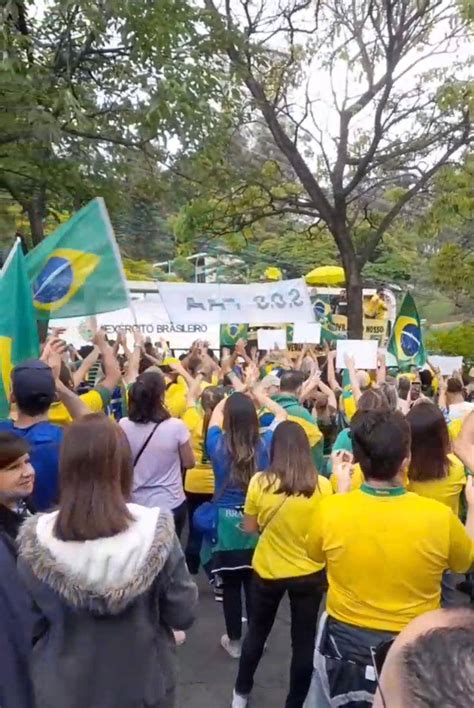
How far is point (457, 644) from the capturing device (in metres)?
1.20

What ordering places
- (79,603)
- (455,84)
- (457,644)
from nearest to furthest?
(457,644), (79,603), (455,84)

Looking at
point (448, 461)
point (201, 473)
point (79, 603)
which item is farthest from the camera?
point (201, 473)

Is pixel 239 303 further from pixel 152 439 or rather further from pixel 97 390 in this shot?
pixel 152 439

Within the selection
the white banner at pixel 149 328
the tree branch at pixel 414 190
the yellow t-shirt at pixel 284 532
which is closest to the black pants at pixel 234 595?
the yellow t-shirt at pixel 284 532

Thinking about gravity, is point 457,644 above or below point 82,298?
below

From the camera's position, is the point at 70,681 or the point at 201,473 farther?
the point at 201,473

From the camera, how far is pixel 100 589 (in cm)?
244

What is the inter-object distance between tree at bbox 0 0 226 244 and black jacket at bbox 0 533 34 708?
4.25 m

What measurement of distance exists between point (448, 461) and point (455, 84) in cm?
1094

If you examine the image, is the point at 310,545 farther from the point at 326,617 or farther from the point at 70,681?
the point at 70,681

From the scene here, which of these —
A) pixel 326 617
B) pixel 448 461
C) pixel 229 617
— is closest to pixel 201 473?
pixel 229 617

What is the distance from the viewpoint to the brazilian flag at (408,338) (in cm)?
945

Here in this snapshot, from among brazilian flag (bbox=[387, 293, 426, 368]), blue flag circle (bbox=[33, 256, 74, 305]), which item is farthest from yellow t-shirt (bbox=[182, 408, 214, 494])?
brazilian flag (bbox=[387, 293, 426, 368])

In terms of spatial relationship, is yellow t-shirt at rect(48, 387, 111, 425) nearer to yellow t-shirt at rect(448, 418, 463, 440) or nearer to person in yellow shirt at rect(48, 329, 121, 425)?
person in yellow shirt at rect(48, 329, 121, 425)
